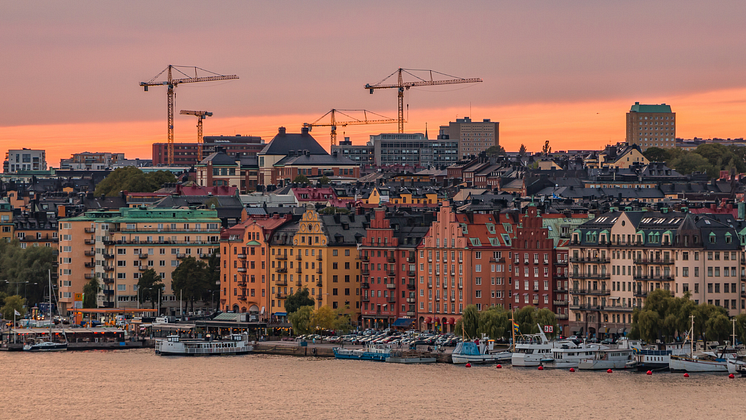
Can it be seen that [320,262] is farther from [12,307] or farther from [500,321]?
[12,307]

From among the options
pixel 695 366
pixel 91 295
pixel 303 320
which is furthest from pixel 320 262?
pixel 695 366

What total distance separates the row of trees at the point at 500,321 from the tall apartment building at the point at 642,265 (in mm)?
4624

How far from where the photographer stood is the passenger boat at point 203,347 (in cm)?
12694

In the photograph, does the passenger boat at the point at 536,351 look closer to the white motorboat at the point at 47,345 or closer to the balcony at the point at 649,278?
the balcony at the point at 649,278

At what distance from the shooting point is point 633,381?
344ft

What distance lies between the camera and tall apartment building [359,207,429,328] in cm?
13325

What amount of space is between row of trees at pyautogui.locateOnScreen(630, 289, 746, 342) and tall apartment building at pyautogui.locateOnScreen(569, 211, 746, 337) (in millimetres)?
4106

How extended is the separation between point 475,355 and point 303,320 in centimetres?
1900

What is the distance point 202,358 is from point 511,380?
92.0 feet

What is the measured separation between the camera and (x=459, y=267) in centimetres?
12988

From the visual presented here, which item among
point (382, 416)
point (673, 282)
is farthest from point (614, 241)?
point (382, 416)

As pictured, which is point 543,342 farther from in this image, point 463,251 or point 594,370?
point 463,251

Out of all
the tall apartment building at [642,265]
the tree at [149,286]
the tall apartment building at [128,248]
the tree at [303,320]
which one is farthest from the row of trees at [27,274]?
the tall apartment building at [642,265]

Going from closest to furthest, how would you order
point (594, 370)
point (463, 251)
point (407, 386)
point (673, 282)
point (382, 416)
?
1. point (382, 416)
2. point (407, 386)
3. point (594, 370)
4. point (673, 282)
5. point (463, 251)
